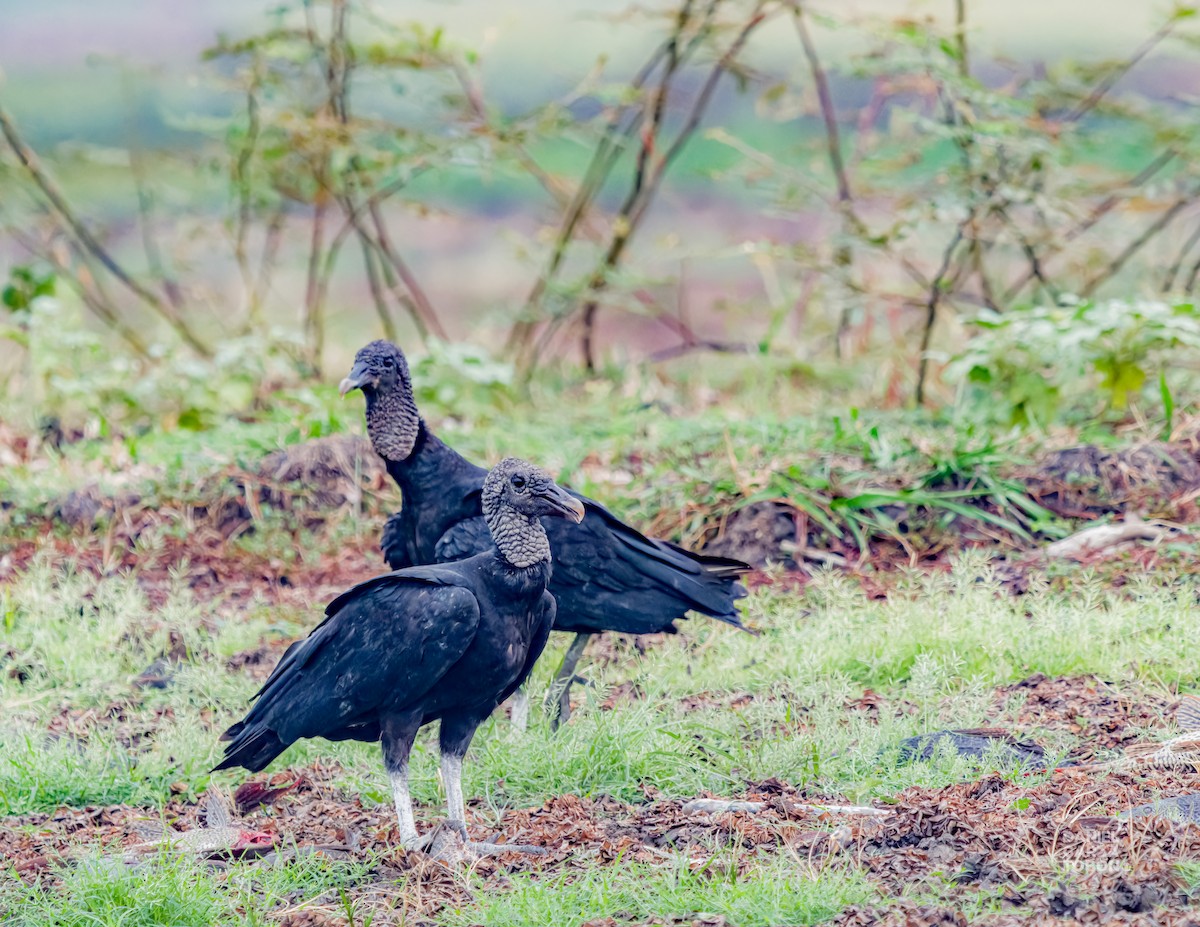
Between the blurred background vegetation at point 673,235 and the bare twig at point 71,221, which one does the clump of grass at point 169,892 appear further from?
the bare twig at point 71,221

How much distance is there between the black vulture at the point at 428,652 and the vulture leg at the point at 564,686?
0.66 m

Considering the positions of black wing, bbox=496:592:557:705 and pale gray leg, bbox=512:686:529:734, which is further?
pale gray leg, bbox=512:686:529:734

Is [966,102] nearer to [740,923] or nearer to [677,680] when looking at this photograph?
[677,680]

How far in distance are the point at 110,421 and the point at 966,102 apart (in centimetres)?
492

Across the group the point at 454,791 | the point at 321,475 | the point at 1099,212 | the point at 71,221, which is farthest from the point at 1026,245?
the point at 71,221

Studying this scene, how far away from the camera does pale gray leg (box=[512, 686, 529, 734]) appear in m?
4.22

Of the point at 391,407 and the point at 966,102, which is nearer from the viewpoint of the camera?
the point at 391,407

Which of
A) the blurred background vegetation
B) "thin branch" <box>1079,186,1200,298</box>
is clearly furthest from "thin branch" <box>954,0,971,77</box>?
"thin branch" <box>1079,186,1200,298</box>

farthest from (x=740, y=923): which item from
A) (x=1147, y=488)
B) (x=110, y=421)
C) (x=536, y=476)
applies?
(x=110, y=421)

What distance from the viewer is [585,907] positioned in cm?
296

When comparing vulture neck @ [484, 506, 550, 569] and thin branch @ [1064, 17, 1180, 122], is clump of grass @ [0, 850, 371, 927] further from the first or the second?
thin branch @ [1064, 17, 1180, 122]

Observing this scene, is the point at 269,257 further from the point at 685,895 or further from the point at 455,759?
the point at 685,895

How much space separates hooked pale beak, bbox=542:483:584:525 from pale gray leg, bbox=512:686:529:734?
0.89 m

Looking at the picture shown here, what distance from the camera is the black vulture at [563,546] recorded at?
14.0 ft
